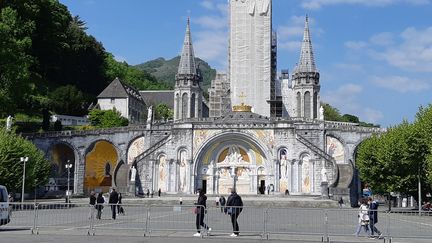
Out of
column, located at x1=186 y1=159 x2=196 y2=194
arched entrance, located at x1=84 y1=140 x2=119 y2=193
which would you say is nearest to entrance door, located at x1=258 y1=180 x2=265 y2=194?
column, located at x1=186 y1=159 x2=196 y2=194

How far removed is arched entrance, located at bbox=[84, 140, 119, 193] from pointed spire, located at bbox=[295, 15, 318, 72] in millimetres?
21604

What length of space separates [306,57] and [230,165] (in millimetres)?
16293

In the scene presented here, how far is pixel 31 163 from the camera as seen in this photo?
4138 centimetres

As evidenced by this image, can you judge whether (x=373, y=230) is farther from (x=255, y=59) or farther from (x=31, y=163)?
(x=255, y=59)

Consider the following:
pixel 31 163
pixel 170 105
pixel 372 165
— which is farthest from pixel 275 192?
pixel 170 105

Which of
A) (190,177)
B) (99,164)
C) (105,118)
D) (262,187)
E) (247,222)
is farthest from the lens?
(105,118)

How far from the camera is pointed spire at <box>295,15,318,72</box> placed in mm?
61356

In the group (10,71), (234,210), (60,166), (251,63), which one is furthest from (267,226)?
(251,63)

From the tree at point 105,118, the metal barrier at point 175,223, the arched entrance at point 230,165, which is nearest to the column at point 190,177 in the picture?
the arched entrance at point 230,165

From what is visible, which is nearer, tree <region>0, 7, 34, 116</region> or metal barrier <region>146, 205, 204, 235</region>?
metal barrier <region>146, 205, 204, 235</region>

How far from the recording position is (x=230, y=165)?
53.8 m

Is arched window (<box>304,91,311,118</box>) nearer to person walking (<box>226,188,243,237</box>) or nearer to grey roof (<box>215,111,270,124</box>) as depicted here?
grey roof (<box>215,111,270,124</box>)

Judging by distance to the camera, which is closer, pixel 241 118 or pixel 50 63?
pixel 241 118

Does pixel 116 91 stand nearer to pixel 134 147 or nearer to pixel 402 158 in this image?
pixel 134 147
